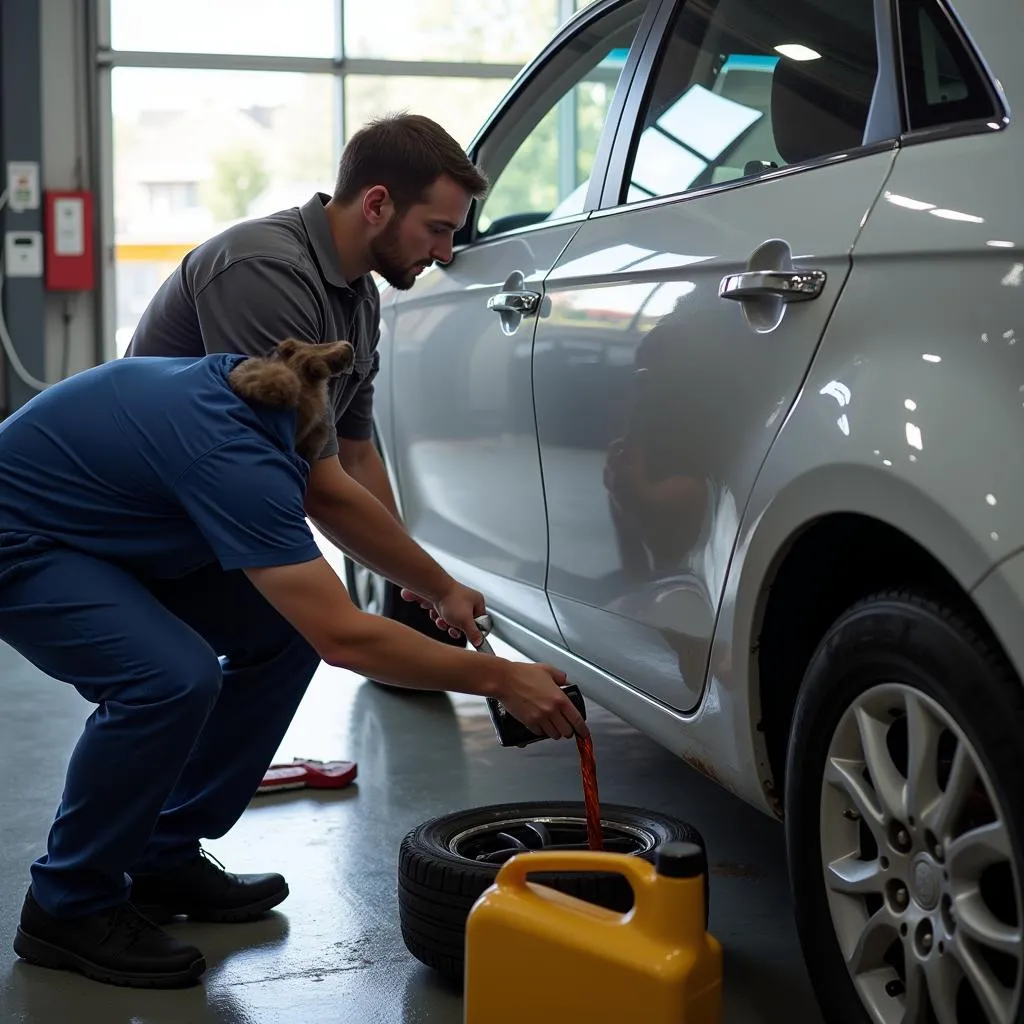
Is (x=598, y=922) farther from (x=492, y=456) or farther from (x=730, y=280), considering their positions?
(x=492, y=456)

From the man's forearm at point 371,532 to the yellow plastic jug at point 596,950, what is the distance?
2.65ft

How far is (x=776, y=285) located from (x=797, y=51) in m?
0.51

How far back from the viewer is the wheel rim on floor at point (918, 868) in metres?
1.44

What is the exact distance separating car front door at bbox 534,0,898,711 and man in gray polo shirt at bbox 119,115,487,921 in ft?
0.83

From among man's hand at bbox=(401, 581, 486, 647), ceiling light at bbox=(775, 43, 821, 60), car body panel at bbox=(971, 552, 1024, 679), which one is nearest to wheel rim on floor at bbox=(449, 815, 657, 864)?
man's hand at bbox=(401, 581, 486, 647)

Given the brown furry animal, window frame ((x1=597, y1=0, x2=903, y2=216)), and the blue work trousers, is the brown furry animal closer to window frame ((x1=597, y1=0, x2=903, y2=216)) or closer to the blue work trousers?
the blue work trousers

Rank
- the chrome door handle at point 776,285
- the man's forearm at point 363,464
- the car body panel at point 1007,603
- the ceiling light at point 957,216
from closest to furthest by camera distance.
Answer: the car body panel at point 1007,603
the ceiling light at point 957,216
the chrome door handle at point 776,285
the man's forearm at point 363,464

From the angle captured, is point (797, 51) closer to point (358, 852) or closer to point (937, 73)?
point (937, 73)

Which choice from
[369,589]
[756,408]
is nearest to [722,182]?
[756,408]

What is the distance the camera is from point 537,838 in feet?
7.42

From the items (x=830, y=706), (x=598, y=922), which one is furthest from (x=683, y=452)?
(x=598, y=922)

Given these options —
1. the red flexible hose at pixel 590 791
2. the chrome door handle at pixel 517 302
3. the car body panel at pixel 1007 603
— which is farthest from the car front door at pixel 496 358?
the car body panel at pixel 1007 603

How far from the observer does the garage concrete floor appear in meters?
2.04

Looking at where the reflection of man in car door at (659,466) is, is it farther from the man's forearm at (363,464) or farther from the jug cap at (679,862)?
the man's forearm at (363,464)
